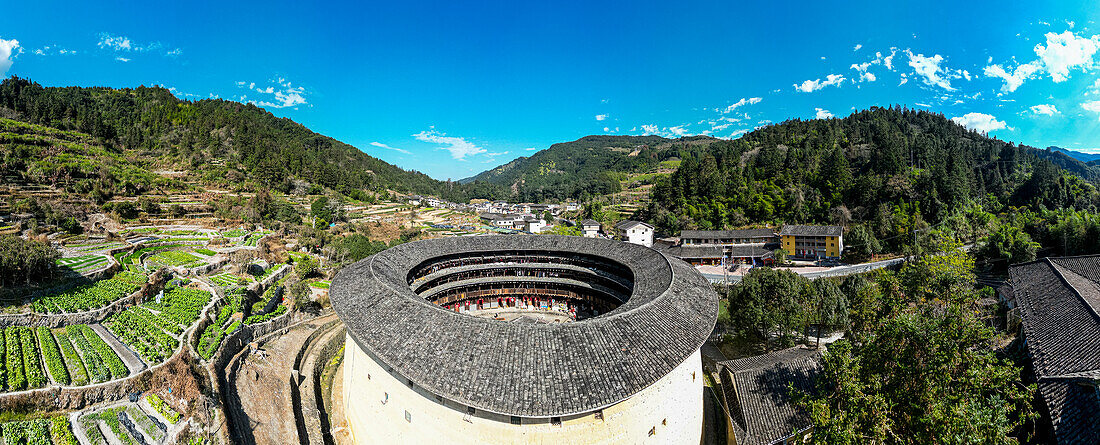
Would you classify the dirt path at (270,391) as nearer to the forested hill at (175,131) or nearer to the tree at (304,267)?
the tree at (304,267)

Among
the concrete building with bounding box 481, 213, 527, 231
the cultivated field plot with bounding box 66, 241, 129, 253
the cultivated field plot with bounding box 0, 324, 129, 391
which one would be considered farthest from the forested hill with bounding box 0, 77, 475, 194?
the cultivated field plot with bounding box 0, 324, 129, 391

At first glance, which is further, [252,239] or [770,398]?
[252,239]

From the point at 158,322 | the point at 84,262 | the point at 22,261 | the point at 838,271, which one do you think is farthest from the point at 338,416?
the point at 838,271

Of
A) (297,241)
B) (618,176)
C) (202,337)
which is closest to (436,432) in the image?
(202,337)

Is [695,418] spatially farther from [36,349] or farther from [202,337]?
[36,349]

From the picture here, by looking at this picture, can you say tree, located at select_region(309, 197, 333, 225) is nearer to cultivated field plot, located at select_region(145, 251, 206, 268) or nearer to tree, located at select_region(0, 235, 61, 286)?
cultivated field plot, located at select_region(145, 251, 206, 268)

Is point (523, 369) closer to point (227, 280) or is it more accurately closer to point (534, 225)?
point (227, 280)
